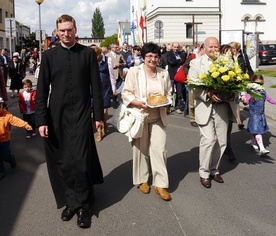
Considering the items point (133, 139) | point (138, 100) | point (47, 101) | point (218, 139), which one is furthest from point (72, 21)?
point (218, 139)

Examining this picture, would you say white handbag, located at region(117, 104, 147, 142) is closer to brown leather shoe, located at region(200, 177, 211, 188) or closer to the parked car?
brown leather shoe, located at region(200, 177, 211, 188)

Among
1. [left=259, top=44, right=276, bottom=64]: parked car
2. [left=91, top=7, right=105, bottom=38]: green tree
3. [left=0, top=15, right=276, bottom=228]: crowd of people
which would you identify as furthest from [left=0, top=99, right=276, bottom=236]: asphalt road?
[left=91, top=7, right=105, bottom=38]: green tree

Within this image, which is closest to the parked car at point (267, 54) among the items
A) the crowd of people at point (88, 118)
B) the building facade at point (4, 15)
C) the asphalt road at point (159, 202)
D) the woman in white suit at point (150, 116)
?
the asphalt road at point (159, 202)

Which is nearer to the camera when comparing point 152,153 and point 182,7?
point 152,153

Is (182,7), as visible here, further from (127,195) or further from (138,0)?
(127,195)

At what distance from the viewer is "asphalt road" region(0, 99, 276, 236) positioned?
405 centimetres

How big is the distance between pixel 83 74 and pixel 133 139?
126cm

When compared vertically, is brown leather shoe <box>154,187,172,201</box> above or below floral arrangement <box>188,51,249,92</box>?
below

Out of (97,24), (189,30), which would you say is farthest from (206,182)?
(97,24)

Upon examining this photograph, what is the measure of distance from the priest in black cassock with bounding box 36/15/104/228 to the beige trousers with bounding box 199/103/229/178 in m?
1.70

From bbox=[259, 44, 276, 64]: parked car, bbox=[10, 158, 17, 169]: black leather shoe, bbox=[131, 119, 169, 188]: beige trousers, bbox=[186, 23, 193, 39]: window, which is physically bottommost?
bbox=[10, 158, 17, 169]: black leather shoe

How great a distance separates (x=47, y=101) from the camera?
4195mm

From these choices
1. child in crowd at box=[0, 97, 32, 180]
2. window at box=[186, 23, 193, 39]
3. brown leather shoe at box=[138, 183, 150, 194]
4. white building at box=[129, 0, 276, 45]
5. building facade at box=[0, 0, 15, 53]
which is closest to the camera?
brown leather shoe at box=[138, 183, 150, 194]

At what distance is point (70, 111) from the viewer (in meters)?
4.15
